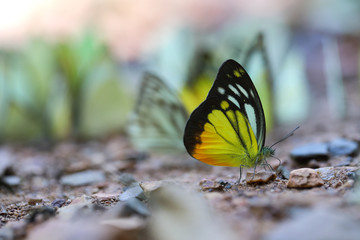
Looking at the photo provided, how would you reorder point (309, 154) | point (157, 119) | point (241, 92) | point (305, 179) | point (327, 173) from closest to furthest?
point (305, 179), point (327, 173), point (241, 92), point (309, 154), point (157, 119)

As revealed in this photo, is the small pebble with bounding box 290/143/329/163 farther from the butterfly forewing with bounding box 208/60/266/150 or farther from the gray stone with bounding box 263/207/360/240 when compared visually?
the gray stone with bounding box 263/207/360/240

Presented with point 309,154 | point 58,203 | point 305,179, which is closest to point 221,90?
point 305,179

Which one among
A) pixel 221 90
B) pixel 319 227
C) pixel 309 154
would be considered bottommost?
pixel 309 154

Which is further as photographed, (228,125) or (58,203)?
(228,125)

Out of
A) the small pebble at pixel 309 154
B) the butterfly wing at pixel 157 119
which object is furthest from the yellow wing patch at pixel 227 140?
the butterfly wing at pixel 157 119

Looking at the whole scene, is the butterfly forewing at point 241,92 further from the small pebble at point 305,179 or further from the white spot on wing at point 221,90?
the small pebble at point 305,179

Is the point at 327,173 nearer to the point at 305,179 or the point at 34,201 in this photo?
the point at 305,179
